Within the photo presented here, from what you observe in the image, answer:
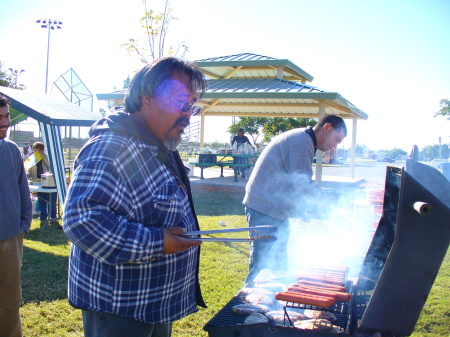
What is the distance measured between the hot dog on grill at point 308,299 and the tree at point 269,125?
95.9 ft

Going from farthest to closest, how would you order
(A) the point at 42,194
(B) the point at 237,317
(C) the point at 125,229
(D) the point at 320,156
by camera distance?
(D) the point at 320,156 < (A) the point at 42,194 < (B) the point at 237,317 < (C) the point at 125,229

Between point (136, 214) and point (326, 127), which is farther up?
point (326, 127)

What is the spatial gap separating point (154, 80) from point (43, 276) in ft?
13.9

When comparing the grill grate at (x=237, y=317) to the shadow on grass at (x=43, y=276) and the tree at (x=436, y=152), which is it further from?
the tree at (x=436, y=152)

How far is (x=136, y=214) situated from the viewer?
1.47 m

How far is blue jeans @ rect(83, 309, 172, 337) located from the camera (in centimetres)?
152

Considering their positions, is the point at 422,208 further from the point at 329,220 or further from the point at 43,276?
the point at 43,276

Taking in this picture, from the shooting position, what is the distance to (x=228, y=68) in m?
14.3

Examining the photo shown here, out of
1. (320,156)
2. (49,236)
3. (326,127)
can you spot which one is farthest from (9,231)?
(320,156)

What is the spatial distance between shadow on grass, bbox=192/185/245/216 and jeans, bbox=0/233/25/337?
600cm

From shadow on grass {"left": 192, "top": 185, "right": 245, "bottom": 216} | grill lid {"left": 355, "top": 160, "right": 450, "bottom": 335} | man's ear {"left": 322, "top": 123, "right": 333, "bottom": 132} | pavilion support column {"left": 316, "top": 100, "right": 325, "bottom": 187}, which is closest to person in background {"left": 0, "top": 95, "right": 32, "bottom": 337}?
grill lid {"left": 355, "top": 160, "right": 450, "bottom": 335}

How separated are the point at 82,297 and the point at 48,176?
693 cm

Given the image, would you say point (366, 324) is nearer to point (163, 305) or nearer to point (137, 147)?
point (163, 305)

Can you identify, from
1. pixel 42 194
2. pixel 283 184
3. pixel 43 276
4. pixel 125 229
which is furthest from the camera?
pixel 42 194
